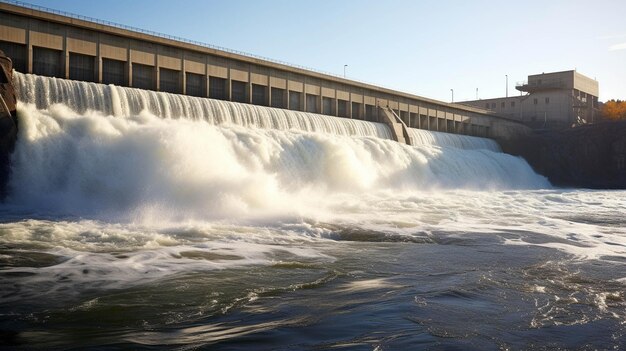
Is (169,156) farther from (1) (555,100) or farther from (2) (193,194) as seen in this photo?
(1) (555,100)

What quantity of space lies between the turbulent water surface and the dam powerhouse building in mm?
3562

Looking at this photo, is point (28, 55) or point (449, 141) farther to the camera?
point (449, 141)

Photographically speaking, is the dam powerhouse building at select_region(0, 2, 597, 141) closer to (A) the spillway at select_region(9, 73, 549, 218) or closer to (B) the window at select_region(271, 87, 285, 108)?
(B) the window at select_region(271, 87, 285, 108)

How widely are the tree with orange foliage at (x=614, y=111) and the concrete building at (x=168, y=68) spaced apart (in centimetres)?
4543

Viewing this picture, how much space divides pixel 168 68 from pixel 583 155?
1634 inches

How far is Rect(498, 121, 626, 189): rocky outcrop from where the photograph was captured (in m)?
50.3

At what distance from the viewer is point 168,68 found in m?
27.5

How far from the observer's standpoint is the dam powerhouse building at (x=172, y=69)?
22297 millimetres

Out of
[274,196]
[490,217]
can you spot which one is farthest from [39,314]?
[490,217]

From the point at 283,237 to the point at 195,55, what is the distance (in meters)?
18.6

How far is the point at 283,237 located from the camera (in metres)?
12.8

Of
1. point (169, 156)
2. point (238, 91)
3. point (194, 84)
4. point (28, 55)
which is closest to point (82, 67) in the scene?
point (28, 55)

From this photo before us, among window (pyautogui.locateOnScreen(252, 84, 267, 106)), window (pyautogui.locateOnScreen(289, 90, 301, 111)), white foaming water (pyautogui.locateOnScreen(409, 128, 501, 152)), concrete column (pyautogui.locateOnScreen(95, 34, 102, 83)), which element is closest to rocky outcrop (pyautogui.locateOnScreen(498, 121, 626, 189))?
white foaming water (pyautogui.locateOnScreen(409, 128, 501, 152))

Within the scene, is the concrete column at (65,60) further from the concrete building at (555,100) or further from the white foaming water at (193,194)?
the concrete building at (555,100)
